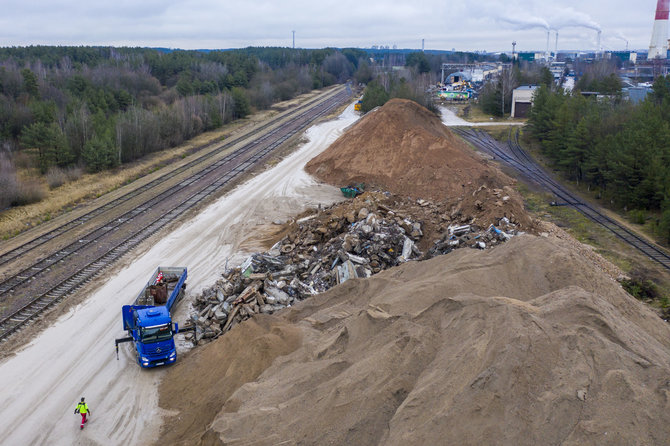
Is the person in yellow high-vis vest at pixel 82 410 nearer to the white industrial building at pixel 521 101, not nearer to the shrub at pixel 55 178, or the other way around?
the shrub at pixel 55 178

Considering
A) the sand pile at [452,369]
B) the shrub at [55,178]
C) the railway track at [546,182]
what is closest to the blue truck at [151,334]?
the sand pile at [452,369]

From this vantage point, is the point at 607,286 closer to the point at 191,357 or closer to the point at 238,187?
the point at 191,357

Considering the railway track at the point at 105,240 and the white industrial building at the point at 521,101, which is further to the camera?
the white industrial building at the point at 521,101

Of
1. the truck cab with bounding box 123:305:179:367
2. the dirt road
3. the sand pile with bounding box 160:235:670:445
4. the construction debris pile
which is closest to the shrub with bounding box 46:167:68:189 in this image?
the dirt road

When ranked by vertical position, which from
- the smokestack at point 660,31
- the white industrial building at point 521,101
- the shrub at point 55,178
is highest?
the smokestack at point 660,31

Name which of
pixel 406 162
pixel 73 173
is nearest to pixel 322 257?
pixel 406 162

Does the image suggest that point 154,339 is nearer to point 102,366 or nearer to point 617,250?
point 102,366

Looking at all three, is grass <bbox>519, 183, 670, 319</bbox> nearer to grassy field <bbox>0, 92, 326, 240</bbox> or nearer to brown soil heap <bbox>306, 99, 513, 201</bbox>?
brown soil heap <bbox>306, 99, 513, 201</bbox>
